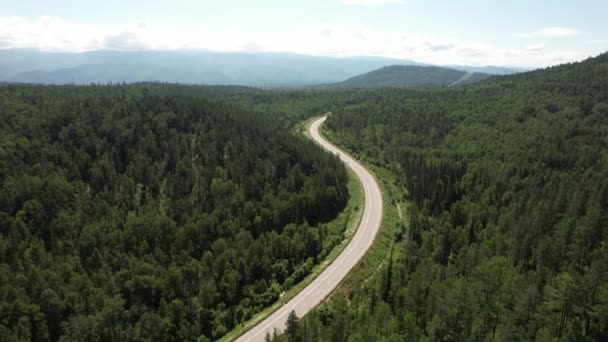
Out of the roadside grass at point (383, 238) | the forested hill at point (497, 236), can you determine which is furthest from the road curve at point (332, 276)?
the forested hill at point (497, 236)

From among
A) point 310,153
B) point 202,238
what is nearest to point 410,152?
point 310,153

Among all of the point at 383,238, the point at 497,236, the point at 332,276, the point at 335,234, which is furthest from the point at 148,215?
the point at 497,236

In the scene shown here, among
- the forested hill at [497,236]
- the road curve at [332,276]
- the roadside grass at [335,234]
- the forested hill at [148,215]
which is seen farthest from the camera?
the forested hill at [148,215]

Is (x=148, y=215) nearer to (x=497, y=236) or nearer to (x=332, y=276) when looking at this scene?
(x=332, y=276)

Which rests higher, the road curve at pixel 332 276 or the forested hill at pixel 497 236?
the forested hill at pixel 497 236

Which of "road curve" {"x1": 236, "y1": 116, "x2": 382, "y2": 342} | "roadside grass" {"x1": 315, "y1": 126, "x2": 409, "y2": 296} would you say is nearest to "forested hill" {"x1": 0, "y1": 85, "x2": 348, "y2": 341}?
"road curve" {"x1": 236, "y1": 116, "x2": 382, "y2": 342}

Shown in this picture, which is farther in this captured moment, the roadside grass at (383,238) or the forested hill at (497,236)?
the roadside grass at (383,238)

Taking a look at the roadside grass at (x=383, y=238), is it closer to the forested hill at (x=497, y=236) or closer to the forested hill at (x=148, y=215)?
the forested hill at (x=497, y=236)
